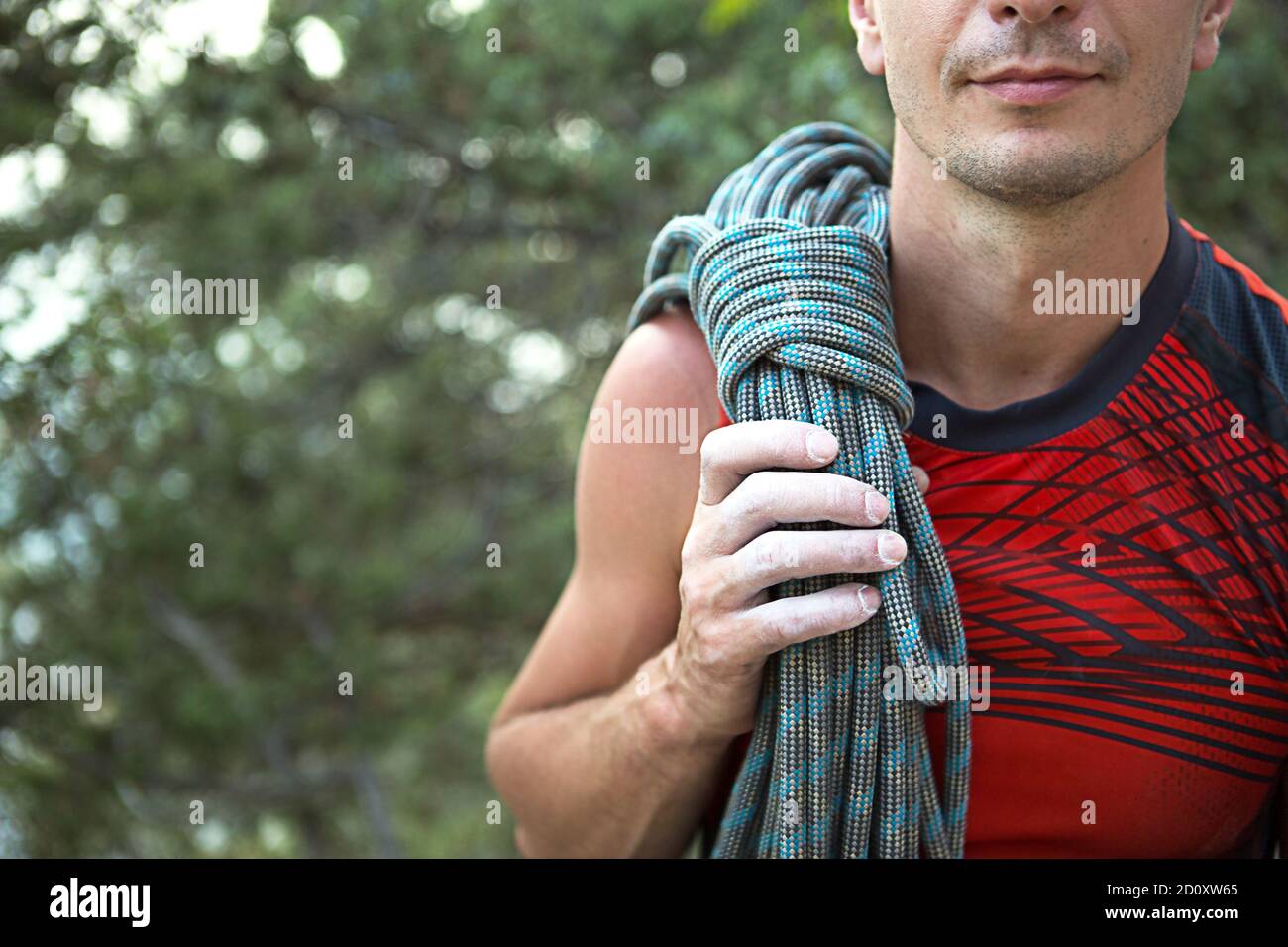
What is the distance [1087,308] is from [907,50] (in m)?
0.37

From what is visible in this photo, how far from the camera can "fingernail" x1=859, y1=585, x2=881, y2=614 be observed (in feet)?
4.41

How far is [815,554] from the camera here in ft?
4.29

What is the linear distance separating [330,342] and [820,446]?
338 cm

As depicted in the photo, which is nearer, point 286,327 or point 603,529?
point 603,529

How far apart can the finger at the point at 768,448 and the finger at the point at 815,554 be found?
70 mm

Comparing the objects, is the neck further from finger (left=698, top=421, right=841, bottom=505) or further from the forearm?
the forearm

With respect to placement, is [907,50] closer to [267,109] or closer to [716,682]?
[716,682]

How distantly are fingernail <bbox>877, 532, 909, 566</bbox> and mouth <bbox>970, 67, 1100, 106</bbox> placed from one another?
1.51 feet

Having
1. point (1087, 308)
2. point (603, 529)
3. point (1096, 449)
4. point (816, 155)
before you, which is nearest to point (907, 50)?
point (816, 155)

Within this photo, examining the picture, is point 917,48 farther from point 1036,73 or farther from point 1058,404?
point 1058,404

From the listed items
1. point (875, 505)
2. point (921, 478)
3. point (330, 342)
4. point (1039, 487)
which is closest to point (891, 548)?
point (875, 505)

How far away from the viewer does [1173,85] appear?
1419 mm

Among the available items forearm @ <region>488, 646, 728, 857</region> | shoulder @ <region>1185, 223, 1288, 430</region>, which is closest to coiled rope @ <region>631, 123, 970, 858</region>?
forearm @ <region>488, 646, 728, 857</region>

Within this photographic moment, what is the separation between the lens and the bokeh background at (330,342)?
3.01 meters
